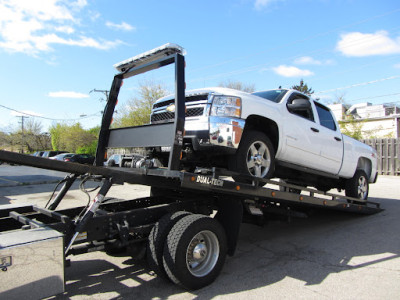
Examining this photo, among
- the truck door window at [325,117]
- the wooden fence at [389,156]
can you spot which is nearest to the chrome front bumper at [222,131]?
the truck door window at [325,117]

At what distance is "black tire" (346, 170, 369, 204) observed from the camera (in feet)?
23.9

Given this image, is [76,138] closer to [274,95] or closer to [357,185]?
[357,185]

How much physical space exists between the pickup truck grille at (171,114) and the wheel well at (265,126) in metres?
0.73

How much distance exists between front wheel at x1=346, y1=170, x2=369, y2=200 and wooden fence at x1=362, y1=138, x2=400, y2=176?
14.8 m

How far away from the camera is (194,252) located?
3656 mm

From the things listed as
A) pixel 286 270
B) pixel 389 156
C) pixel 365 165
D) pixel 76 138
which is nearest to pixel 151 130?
pixel 286 270

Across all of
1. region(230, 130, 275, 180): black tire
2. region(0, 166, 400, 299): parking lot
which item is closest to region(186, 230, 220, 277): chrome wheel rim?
region(0, 166, 400, 299): parking lot

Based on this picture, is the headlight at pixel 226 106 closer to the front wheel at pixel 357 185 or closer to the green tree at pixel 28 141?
the front wheel at pixel 357 185

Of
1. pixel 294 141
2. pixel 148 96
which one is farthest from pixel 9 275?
pixel 148 96

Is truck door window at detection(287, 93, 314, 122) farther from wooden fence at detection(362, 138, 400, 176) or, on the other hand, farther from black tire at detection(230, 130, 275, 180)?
wooden fence at detection(362, 138, 400, 176)

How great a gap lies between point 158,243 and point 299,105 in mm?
3168

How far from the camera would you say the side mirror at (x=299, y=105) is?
5163 millimetres

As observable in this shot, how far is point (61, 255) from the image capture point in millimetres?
2758

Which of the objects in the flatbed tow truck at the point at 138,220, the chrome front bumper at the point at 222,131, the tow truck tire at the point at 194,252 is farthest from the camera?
the chrome front bumper at the point at 222,131
